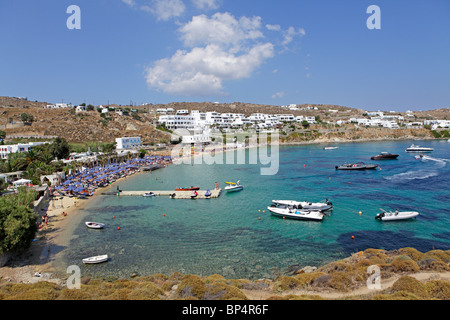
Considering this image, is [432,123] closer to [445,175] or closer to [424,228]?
[445,175]

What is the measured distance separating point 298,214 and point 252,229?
5.57 metres

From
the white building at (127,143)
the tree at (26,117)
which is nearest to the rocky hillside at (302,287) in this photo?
the white building at (127,143)

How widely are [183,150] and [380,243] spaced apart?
219ft

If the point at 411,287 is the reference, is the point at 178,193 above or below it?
below

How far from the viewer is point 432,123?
141 m

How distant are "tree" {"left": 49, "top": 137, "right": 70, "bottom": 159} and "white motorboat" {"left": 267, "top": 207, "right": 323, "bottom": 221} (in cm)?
4745

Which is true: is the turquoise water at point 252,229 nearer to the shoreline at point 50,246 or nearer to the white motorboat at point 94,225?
the white motorboat at point 94,225

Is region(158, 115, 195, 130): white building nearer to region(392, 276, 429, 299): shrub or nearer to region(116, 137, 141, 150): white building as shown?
region(116, 137, 141, 150): white building

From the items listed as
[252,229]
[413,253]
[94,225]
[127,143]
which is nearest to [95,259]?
[94,225]

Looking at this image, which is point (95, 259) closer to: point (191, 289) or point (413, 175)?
point (191, 289)

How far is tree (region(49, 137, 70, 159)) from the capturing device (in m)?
52.5

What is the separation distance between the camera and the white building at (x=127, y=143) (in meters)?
73.6

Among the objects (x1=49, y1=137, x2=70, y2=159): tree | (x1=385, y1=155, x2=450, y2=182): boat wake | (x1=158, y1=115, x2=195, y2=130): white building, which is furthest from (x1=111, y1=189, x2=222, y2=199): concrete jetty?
(x1=158, y1=115, x2=195, y2=130): white building

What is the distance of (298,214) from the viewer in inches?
1048
